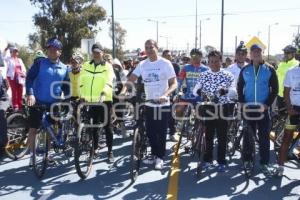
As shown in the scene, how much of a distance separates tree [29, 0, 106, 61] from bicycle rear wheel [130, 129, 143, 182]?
30811mm

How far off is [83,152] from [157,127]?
4.25 feet

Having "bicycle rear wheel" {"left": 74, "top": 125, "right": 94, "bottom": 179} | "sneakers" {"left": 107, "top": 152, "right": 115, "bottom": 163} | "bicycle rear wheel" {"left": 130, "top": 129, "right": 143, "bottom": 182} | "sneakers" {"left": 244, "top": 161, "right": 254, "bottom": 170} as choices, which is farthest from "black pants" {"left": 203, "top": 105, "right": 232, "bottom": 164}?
"bicycle rear wheel" {"left": 74, "top": 125, "right": 94, "bottom": 179}

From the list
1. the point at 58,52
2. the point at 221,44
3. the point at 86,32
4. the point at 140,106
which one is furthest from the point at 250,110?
the point at 86,32

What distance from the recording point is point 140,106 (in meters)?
6.86

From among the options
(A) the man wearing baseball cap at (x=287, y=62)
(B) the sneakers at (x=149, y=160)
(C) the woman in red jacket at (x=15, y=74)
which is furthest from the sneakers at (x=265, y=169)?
(C) the woman in red jacket at (x=15, y=74)

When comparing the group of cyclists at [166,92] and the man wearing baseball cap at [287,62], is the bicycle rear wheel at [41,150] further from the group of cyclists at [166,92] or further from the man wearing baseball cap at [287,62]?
the man wearing baseball cap at [287,62]

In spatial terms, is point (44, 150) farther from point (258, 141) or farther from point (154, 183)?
point (258, 141)

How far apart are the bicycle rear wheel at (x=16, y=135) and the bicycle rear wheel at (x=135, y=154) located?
238 centimetres

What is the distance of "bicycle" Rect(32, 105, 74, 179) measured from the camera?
6574mm

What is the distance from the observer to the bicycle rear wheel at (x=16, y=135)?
7.75 metres

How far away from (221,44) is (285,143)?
20640 millimetres

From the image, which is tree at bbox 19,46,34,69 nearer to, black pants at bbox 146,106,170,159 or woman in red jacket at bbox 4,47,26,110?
woman in red jacket at bbox 4,47,26,110

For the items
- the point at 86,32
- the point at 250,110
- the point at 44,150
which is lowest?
the point at 44,150

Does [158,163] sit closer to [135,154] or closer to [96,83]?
[135,154]
